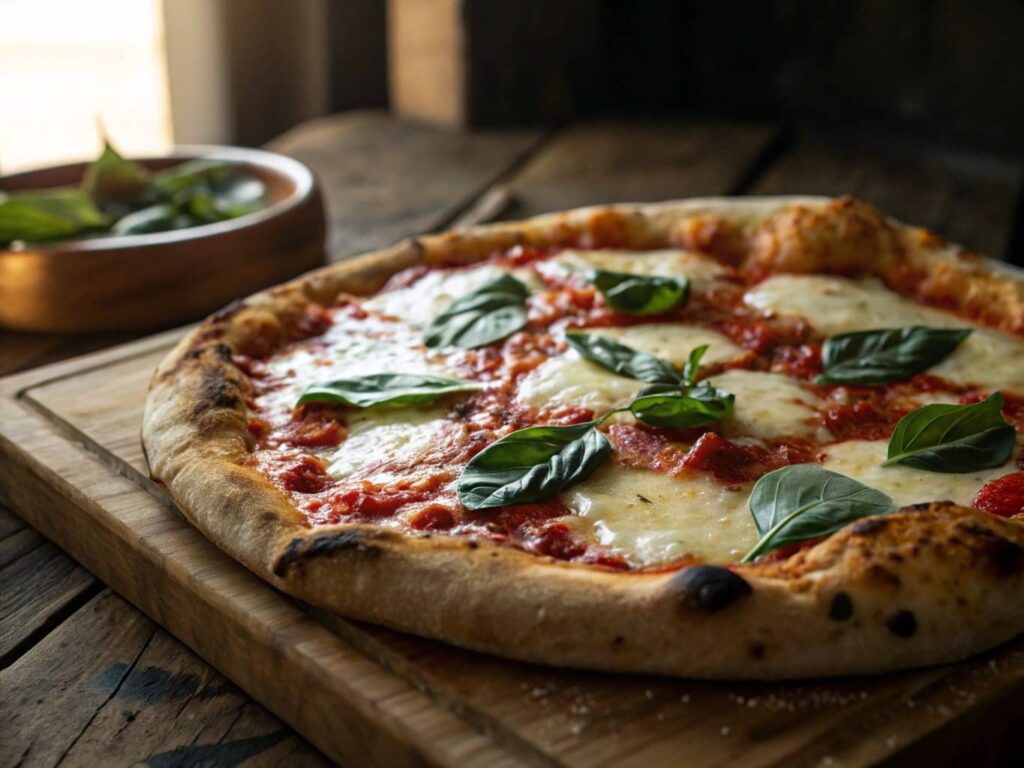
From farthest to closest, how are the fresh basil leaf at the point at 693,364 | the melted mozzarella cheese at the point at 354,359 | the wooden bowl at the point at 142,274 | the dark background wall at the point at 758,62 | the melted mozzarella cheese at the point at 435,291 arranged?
the dark background wall at the point at 758,62 < the wooden bowl at the point at 142,274 < the melted mozzarella cheese at the point at 435,291 < the melted mozzarella cheese at the point at 354,359 < the fresh basil leaf at the point at 693,364

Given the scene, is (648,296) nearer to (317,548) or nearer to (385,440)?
(385,440)

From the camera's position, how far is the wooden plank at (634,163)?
4.59 m

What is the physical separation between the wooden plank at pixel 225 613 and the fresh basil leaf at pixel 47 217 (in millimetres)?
910

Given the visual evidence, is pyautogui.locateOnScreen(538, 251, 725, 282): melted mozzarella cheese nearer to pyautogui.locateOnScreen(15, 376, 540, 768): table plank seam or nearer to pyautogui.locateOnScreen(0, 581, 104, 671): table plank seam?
pyautogui.locateOnScreen(15, 376, 540, 768): table plank seam

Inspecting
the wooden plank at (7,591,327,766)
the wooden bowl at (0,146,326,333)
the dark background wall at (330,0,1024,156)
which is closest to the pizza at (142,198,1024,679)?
the wooden plank at (7,591,327,766)

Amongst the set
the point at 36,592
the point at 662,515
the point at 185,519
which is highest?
the point at 662,515

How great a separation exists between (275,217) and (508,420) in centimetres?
140

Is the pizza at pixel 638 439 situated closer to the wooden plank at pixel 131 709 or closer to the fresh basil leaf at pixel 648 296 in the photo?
the fresh basil leaf at pixel 648 296

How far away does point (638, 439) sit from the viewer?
223 centimetres

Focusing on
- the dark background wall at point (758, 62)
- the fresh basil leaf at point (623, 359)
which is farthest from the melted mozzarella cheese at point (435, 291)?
the dark background wall at point (758, 62)

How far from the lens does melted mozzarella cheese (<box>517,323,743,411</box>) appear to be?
7.86 ft

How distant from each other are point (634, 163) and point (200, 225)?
2.06 m

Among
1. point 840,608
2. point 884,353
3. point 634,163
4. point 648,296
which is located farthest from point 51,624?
point 634,163

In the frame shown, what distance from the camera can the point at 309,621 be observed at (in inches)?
72.2
